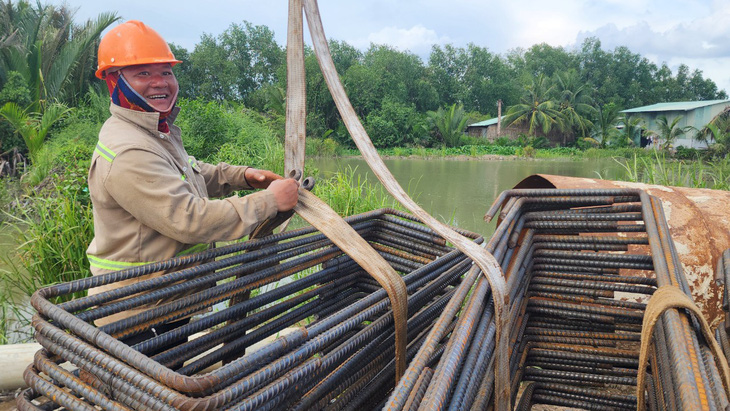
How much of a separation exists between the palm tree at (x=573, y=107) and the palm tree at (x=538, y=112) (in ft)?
2.10

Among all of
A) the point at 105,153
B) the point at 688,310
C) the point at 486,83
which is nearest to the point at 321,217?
the point at 105,153

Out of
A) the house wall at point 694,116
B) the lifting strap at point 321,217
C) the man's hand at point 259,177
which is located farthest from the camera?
the house wall at point 694,116

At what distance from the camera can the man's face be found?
5.33 ft

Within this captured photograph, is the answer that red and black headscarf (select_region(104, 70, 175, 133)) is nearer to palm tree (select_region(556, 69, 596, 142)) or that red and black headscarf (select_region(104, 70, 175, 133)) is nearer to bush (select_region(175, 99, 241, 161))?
bush (select_region(175, 99, 241, 161))

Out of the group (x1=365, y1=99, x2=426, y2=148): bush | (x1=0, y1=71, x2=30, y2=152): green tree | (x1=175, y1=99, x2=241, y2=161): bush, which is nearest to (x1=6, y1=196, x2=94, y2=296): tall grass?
(x1=175, y1=99, x2=241, y2=161): bush

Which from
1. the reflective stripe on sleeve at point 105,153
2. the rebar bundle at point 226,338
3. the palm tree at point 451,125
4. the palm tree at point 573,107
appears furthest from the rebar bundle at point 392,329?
the palm tree at point 573,107

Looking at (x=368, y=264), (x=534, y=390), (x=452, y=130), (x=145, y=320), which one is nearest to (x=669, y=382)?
(x=368, y=264)

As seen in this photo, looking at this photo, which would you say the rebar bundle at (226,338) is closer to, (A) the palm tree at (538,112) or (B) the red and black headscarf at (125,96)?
(B) the red and black headscarf at (125,96)

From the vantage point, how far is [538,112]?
97.4 ft

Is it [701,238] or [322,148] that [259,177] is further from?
[322,148]

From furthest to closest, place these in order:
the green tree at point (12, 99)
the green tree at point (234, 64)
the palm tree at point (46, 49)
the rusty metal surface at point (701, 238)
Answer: the green tree at point (234, 64) < the palm tree at point (46, 49) < the green tree at point (12, 99) < the rusty metal surface at point (701, 238)

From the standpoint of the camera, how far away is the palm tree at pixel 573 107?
1190 inches

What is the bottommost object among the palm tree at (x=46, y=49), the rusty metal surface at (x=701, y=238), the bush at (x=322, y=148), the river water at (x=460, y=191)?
the river water at (x=460, y=191)

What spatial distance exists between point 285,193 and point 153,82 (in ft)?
1.95
